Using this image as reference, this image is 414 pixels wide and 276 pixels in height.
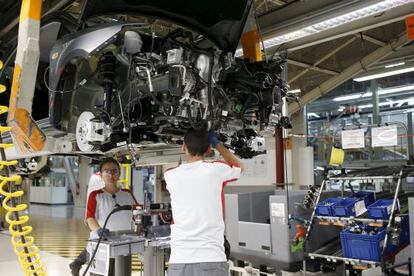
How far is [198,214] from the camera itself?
2279mm

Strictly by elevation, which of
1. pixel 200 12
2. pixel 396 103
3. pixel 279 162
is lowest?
pixel 279 162

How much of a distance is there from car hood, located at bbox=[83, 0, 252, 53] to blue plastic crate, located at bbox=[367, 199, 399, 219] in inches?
77.2

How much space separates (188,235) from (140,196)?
10.9 meters

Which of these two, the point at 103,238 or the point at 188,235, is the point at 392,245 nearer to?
the point at 188,235

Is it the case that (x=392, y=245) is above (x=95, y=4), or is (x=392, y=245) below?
below

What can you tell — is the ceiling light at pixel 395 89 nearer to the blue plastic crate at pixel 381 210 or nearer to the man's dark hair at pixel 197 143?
the blue plastic crate at pixel 381 210

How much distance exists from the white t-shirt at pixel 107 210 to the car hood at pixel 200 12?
164 cm

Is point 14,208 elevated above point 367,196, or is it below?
above

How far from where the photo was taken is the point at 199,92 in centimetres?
262

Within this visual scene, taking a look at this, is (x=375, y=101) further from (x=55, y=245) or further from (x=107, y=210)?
(x=107, y=210)

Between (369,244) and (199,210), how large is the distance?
2.05m

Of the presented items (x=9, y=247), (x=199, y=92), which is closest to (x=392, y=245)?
(x=199, y=92)

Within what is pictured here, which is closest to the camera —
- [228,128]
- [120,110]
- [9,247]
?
[120,110]

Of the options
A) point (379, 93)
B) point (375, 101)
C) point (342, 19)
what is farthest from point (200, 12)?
point (379, 93)
